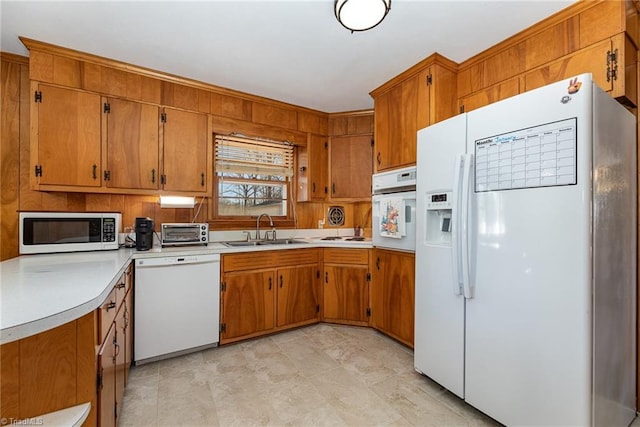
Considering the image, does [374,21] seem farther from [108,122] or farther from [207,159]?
[108,122]

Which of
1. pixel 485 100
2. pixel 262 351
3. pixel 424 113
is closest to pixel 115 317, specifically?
pixel 262 351

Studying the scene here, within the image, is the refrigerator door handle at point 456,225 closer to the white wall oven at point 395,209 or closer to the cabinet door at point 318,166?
the white wall oven at point 395,209

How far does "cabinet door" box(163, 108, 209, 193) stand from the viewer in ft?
8.86

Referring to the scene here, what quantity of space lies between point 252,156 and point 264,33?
1.51m

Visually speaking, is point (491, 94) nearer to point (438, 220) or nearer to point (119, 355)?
point (438, 220)

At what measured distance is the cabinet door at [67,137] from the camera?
2.23 meters

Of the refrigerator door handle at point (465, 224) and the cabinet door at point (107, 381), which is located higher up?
the refrigerator door handle at point (465, 224)

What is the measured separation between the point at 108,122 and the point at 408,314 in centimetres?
308

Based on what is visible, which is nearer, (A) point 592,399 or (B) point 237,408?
(A) point 592,399

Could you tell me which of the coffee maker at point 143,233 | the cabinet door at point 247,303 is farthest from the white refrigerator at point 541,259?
the coffee maker at point 143,233

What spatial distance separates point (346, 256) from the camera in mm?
3203

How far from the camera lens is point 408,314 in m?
2.59

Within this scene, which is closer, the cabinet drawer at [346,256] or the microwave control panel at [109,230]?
the microwave control panel at [109,230]

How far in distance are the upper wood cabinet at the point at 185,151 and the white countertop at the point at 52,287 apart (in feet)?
2.55
